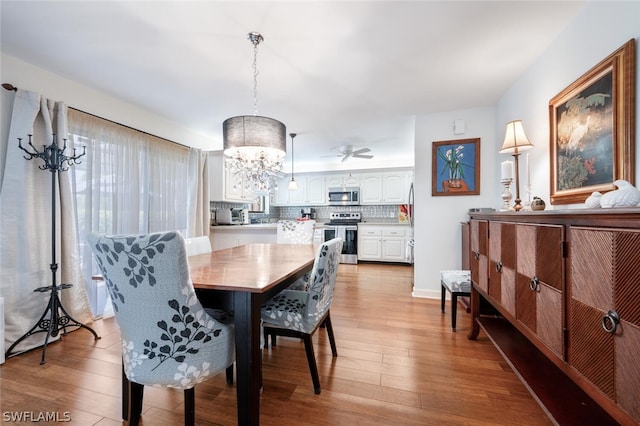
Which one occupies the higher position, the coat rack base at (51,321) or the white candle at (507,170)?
the white candle at (507,170)

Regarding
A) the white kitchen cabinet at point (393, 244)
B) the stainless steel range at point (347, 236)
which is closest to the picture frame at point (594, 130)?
the white kitchen cabinet at point (393, 244)

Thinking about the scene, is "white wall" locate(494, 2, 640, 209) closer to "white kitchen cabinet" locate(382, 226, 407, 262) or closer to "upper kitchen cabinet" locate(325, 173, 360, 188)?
"white kitchen cabinet" locate(382, 226, 407, 262)

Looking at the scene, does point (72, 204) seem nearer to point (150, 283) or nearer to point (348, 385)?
point (150, 283)

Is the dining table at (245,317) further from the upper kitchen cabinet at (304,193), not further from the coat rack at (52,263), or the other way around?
the upper kitchen cabinet at (304,193)

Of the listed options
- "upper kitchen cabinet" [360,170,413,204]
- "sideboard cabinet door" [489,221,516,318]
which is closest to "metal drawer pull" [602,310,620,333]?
"sideboard cabinet door" [489,221,516,318]

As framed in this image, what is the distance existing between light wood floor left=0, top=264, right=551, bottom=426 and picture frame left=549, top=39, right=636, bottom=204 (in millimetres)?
1306

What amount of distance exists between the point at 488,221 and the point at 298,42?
1.88 m

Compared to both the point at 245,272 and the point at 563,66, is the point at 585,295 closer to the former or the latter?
the point at 245,272

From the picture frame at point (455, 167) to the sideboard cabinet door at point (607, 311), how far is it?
2481 mm

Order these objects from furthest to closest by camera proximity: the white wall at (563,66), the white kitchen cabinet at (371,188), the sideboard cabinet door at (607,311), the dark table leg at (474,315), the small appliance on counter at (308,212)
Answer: the small appliance on counter at (308,212), the white kitchen cabinet at (371,188), the dark table leg at (474,315), the white wall at (563,66), the sideboard cabinet door at (607,311)

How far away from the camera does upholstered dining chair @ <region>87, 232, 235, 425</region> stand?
3.38 ft

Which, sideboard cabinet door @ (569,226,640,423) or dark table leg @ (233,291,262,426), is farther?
dark table leg @ (233,291,262,426)

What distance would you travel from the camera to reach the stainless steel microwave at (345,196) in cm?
631

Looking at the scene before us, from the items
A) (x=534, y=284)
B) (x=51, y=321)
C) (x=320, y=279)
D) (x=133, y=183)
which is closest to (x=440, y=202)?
(x=534, y=284)
